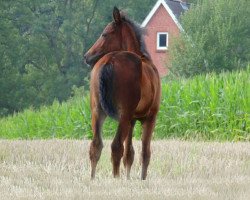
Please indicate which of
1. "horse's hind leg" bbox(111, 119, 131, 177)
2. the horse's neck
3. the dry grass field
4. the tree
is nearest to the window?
the tree

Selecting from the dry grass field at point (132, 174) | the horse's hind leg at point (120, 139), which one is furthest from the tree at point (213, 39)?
the horse's hind leg at point (120, 139)

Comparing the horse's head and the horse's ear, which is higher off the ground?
the horse's ear

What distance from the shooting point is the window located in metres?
51.7

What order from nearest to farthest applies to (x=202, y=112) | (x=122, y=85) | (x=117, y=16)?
(x=122, y=85)
(x=117, y=16)
(x=202, y=112)

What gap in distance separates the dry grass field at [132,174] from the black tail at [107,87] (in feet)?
2.36

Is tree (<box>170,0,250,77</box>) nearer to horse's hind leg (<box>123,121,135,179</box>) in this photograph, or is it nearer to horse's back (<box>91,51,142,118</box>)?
horse's hind leg (<box>123,121,135,179</box>)

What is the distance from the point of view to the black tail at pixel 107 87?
8.40 meters

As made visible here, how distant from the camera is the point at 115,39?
8.89 meters

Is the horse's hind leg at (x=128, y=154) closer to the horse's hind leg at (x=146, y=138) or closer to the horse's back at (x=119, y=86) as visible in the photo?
the horse's hind leg at (x=146, y=138)

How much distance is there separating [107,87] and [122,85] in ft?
0.48

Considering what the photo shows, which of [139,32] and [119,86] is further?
[139,32]

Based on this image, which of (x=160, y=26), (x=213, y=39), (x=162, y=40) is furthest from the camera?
(x=162, y=40)

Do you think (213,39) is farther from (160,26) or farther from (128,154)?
(128,154)

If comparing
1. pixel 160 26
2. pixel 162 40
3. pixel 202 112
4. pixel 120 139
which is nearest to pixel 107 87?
Result: pixel 120 139
